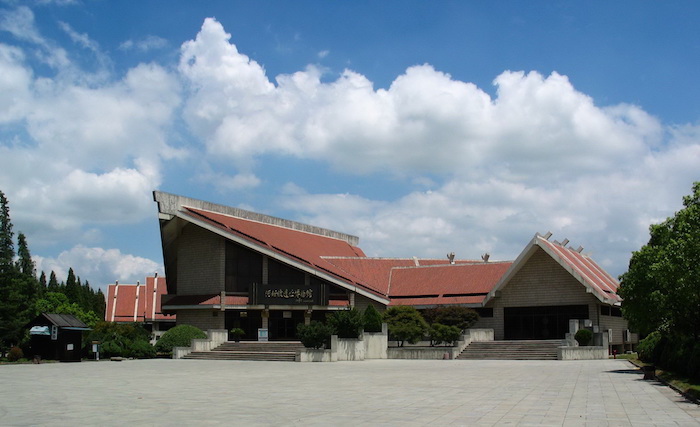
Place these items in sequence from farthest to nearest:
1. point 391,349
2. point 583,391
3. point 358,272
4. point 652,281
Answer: point 358,272, point 391,349, point 652,281, point 583,391

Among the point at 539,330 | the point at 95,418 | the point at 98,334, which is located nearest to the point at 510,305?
the point at 539,330

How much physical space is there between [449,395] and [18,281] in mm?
34851

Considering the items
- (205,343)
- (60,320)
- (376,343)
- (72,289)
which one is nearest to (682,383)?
(376,343)

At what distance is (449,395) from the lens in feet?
50.6

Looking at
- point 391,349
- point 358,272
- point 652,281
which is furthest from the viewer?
point 358,272

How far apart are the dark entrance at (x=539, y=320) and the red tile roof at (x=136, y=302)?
38788 mm

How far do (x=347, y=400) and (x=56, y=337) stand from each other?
76.8ft

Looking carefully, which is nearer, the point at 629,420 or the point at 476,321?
the point at 629,420

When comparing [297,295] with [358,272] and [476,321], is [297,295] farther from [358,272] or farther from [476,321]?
[476,321]

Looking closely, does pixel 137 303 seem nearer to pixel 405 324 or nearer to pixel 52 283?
pixel 52 283

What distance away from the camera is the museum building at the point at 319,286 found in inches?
1646

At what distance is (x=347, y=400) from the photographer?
14508mm

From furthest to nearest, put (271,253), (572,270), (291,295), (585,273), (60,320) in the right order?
(291,295) < (271,253) < (585,273) < (572,270) < (60,320)

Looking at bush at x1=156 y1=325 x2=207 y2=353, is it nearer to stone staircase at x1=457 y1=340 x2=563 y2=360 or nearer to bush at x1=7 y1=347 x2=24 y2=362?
bush at x1=7 y1=347 x2=24 y2=362
